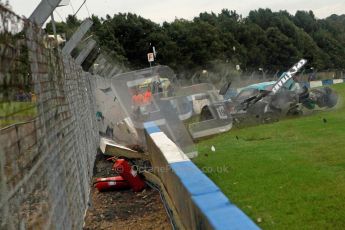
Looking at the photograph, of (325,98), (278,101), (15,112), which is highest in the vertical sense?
(15,112)

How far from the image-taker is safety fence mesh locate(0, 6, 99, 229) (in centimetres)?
280

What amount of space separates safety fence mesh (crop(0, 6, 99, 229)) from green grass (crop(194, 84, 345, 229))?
2556mm

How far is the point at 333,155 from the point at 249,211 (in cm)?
356

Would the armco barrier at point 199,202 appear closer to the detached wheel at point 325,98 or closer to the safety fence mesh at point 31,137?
the safety fence mesh at point 31,137

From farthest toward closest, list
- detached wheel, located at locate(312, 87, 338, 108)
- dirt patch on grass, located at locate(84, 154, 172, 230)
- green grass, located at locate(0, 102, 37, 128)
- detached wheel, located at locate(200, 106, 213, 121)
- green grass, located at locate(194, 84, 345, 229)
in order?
1. detached wheel, located at locate(312, 87, 338, 108)
2. detached wheel, located at locate(200, 106, 213, 121)
3. dirt patch on grass, located at locate(84, 154, 172, 230)
4. green grass, located at locate(194, 84, 345, 229)
5. green grass, located at locate(0, 102, 37, 128)

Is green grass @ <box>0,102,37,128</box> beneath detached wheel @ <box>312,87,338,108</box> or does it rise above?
above

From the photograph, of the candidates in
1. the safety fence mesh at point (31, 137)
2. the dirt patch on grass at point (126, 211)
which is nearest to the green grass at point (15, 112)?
the safety fence mesh at point (31, 137)

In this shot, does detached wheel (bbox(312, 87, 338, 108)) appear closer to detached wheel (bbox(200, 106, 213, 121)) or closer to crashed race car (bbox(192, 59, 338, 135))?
crashed race car (bbox(192, 59, 338, 135))

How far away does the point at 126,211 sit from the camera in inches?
311

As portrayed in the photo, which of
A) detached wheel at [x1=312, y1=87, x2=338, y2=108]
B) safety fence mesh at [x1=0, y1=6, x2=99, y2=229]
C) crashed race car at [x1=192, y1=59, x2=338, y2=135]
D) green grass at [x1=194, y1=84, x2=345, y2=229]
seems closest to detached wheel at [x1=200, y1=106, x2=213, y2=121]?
green grass at [x1=194, y1=84, x2=345, y2=229]

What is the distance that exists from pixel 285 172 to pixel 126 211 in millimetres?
2707

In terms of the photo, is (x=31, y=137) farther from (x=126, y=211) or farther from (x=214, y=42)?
(x=214, y=42)

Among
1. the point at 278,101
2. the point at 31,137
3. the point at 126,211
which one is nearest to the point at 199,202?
the point at 31,137

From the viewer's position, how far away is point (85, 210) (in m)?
7.55
